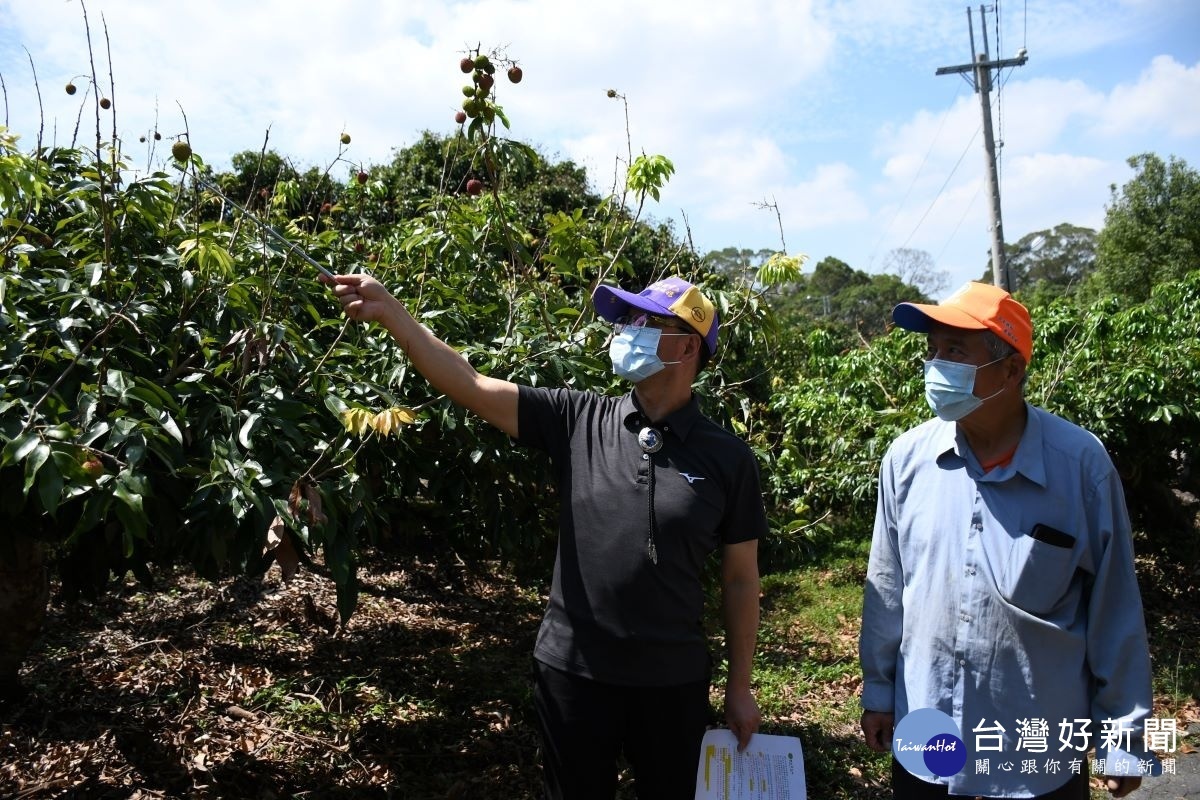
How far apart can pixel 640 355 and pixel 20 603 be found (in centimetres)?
272

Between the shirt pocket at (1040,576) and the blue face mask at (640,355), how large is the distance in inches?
34.7


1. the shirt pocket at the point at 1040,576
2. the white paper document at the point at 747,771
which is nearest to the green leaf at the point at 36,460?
the white paper document at the point at 747,771

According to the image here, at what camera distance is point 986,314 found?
2020 mm

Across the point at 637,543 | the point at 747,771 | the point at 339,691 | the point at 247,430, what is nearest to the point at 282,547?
the point at 247,430

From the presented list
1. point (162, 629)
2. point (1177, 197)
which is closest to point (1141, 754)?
point (162, 629)

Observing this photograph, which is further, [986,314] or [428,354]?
[428,354]

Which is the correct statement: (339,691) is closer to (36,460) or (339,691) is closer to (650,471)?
(36,460)

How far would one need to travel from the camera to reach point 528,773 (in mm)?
3736

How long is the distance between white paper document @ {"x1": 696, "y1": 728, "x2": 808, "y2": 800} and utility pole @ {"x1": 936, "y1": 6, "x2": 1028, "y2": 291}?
14.6m

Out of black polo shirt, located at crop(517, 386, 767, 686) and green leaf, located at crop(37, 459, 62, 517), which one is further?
black polo shirt, located at crop(517, 386, 767, 686)

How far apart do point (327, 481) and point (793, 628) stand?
483cm

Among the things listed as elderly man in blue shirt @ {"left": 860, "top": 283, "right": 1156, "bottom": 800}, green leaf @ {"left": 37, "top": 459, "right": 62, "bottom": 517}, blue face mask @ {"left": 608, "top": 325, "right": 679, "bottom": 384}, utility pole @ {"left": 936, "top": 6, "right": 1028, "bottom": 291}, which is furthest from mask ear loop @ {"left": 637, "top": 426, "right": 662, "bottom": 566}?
utility pole @ {"left": 936, "top": 6, "right": 1028, "bottom": 291}

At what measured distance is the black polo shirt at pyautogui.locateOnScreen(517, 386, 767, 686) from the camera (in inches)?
81.6

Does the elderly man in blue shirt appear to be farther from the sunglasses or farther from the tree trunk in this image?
the tree trunk
